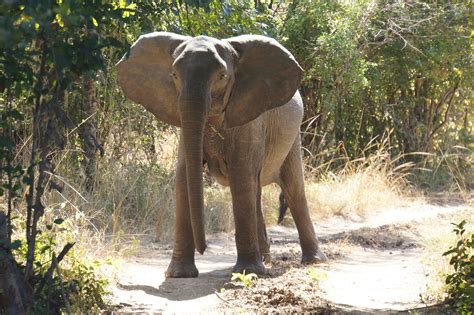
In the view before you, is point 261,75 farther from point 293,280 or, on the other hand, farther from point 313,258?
point 313,258

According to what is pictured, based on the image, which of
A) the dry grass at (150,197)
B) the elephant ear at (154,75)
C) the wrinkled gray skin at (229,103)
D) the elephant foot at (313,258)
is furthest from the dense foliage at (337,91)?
the elephant foot at (313,258)

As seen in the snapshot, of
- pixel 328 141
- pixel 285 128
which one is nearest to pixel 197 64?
pixel 285 128

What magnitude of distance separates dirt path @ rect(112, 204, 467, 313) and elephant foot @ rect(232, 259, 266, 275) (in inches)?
5.1

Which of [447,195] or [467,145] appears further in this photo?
[467,145]

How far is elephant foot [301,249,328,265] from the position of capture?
10.7 metres

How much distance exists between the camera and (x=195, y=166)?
8.22 metres

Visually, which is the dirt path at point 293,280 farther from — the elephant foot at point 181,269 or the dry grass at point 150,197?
the dry grass at point 150,197

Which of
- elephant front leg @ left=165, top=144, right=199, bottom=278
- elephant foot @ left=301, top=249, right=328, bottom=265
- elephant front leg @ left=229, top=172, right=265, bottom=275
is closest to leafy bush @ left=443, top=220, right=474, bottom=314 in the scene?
elephant front leg @ left=229, top=172, right=265, bottom=275

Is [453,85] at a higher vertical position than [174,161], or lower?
higher

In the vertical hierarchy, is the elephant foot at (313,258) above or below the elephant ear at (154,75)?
below

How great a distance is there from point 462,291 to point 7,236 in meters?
3.22

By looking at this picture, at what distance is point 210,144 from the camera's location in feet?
30.4

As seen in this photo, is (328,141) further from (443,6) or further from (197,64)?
(197,64)

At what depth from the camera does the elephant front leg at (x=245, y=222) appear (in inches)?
362
